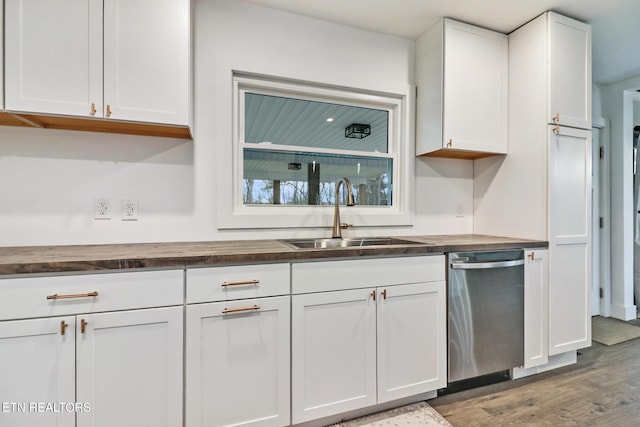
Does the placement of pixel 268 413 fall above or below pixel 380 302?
below

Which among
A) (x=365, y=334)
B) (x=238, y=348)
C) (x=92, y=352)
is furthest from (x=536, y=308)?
(x=92, y=352)

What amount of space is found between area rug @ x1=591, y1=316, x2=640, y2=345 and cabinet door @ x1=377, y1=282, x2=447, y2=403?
6.52 ft

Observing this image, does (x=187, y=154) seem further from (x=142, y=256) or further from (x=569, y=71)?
(x=569, y=71)

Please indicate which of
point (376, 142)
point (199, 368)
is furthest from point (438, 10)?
point (199, 368)

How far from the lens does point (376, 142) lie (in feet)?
8.07

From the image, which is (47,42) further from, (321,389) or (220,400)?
(321,389)

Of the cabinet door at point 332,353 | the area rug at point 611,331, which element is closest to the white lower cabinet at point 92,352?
the cabinet door at point 332,353

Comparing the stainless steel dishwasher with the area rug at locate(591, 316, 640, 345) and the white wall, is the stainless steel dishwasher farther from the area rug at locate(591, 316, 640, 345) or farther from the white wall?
the area rug at locate(591, 316, 640, 345)

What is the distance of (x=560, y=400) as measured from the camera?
1902 millimetres

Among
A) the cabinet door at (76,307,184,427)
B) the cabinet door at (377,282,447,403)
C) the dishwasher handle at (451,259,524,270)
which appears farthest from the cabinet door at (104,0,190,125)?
the dishwasher handle at (451,259,524,270)

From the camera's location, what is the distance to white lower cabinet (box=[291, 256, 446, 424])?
1577mm

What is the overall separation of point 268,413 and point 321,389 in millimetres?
284

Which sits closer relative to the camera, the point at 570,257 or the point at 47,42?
the point at 47,42

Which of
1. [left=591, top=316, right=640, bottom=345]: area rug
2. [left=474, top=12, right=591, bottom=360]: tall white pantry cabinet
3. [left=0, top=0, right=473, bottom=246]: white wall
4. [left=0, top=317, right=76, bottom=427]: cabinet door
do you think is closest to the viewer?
[left=0, top=317, right=76, bottom=427]: cabinet door
